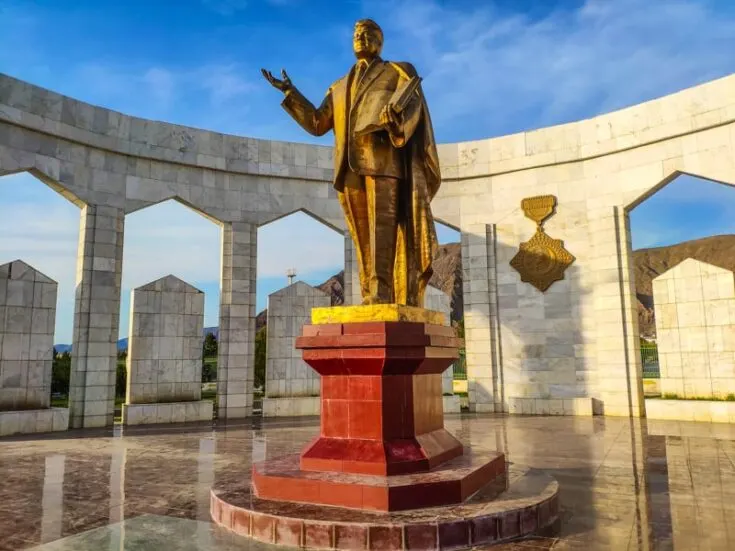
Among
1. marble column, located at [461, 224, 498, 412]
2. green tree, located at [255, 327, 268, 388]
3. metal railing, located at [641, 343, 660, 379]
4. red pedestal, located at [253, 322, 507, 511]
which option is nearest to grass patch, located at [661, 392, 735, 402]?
marble column, located at [461, 224, 498, 412]

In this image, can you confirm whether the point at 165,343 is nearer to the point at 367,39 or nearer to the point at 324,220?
the point at 324,220

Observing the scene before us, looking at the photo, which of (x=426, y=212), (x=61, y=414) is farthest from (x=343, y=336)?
(x=61, y=414)

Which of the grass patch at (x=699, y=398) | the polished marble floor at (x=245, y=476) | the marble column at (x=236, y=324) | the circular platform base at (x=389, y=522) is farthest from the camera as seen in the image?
the marble column at (x=236, y=324)

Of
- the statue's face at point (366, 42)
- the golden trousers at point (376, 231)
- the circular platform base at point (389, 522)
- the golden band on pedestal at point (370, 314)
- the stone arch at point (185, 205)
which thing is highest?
the stone arch at point (185, 205)

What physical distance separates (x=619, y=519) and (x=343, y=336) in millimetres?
2543

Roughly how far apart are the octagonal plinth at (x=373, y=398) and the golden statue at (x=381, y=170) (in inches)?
25.0

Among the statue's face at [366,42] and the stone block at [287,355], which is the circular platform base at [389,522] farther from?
the stone block at [287,355]

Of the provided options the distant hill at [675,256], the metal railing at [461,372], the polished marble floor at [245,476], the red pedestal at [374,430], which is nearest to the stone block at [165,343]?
the polished marble floor at [245,476]

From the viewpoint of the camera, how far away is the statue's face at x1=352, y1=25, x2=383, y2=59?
557 cm

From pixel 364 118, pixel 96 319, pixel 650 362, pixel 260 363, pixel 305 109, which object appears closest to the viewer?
pixel 364 118

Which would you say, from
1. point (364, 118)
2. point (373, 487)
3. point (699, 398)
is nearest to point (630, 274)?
point (699, 398)

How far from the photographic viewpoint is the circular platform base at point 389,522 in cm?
365

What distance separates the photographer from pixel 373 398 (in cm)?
466

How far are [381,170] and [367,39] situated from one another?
1334 millimetres
